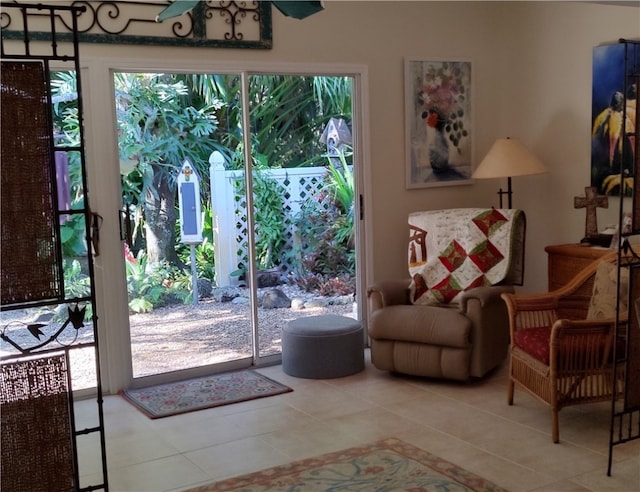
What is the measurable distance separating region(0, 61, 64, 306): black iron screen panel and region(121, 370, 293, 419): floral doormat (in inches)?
73.3

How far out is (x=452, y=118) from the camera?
5.60m

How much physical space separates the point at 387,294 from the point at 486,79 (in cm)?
202

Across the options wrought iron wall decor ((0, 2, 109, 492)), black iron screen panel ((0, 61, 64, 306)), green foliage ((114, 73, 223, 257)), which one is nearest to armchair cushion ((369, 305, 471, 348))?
green foliage ((114, 73, 223, 257))

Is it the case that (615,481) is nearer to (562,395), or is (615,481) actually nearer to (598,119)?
(562,395)

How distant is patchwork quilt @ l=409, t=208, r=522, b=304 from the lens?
15.7ft

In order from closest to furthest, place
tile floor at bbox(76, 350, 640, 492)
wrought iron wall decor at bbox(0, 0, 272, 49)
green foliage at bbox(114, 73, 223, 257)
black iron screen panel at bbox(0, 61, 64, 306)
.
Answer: black iron screen panel at bbox(0, 61, 64, 306), tile floor at bbox(76, 350, 640, 492), wrought iron wall decor at bbox(0, 0, 272, 49), green foliage at bbox(114, 73, 223, 257)

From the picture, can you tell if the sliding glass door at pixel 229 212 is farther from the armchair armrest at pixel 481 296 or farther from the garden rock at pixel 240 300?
the armchair armrest at pixel 481 296

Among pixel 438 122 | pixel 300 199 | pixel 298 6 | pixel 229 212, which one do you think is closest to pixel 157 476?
pixel 229 212

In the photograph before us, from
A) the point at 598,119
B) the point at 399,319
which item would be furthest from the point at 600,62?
the point at 399,319

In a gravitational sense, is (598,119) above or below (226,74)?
below

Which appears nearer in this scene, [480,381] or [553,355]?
[553,355]

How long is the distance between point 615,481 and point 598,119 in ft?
8.71

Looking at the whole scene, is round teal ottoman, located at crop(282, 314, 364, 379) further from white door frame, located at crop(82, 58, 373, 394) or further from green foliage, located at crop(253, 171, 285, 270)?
white door frame, located at crop(82, 58, 373, 394)

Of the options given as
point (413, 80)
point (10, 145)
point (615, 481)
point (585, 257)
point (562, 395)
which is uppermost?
point (413, 80)
